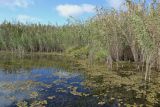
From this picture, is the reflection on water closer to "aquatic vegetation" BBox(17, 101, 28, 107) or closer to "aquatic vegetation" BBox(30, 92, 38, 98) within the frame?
"aquatic vegetation" BBox(30, 92, 38, 98)

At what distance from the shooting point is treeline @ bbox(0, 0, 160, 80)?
2324 centimetres

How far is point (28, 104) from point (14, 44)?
42.8 meters

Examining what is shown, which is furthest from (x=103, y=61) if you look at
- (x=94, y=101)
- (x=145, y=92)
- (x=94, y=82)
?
(x=94, y=101)

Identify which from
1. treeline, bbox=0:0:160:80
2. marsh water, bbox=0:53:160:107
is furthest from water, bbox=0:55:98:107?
treeline, bbox=0:0:160:80

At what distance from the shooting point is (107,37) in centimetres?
3036

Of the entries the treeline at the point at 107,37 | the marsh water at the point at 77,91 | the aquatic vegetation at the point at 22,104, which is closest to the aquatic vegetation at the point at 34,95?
the marsh water at the point at 77,91

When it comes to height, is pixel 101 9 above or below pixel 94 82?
above

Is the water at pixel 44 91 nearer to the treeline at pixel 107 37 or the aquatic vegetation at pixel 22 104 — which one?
the aquatic vegetation at pixel 22 104

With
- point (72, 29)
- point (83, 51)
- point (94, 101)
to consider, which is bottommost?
point (94, 101)

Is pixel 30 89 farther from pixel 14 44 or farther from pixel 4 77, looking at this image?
pixel 14 44

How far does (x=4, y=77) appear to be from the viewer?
23.1 m

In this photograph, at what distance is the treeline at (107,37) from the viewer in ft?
76.3

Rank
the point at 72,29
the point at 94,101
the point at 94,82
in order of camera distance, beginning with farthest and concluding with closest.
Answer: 1. the point at 72,29
2. the point at 94,82
3. the point at 94,101

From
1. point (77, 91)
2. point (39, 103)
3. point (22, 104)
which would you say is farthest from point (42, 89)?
point (22, 104)
